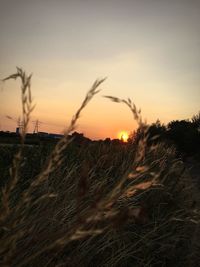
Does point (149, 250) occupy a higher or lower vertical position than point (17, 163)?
lower

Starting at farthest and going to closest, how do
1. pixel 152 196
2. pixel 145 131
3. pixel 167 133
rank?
1. pixel 167 133
2. pixel 152 196
3. pixel 145 131

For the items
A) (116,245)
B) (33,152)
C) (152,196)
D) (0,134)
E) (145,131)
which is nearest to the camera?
(145,131)

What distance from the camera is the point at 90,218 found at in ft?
3.21

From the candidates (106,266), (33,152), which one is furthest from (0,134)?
(106,266)

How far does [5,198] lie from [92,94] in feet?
1.25

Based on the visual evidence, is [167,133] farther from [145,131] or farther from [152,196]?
[145,131]

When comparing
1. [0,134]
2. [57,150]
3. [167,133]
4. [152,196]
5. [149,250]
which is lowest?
[149,250]

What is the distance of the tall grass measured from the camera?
106 centimetres

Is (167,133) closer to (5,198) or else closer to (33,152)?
(33,152)

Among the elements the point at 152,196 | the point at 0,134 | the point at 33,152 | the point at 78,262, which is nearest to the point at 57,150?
the point at 78,262

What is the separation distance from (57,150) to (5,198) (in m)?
0.20

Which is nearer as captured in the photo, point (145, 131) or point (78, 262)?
point (145, 131)

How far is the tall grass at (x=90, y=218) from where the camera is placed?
3.48 feet

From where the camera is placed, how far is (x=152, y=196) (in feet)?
19.0
